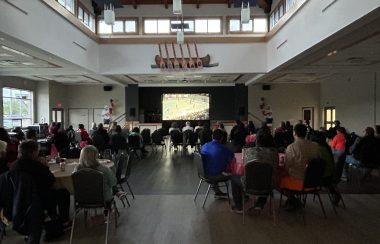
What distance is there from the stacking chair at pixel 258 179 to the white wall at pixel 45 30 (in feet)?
18.3

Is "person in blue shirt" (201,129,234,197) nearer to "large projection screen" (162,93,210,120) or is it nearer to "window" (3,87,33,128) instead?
"window" (3,87,33,128)

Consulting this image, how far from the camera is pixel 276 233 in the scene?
4.13 meters

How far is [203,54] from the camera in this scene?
12.6m

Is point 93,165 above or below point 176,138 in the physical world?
above

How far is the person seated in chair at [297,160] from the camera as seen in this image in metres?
4.48

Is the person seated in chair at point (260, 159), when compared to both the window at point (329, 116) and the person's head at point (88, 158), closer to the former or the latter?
the person's head at point (88, 158)

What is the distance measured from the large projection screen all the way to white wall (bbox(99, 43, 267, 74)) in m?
6.55

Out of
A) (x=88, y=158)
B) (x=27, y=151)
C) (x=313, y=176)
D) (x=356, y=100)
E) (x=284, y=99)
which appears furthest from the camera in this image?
(x=284, y=99)

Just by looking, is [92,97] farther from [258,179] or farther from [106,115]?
[258,179]

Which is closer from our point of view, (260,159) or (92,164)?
(92,164)

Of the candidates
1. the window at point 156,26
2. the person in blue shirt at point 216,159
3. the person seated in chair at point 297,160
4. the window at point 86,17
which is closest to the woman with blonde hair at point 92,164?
the person in blue shirt at point 216,159

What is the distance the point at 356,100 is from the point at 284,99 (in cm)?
579

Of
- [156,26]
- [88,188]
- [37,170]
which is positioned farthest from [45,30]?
[88,188]

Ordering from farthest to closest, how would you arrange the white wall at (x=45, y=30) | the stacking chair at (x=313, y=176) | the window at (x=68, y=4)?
the window at (x=68, y=4) < the white wall at (x=45, y=30) < the stacking chair at (x=313, y=176)
